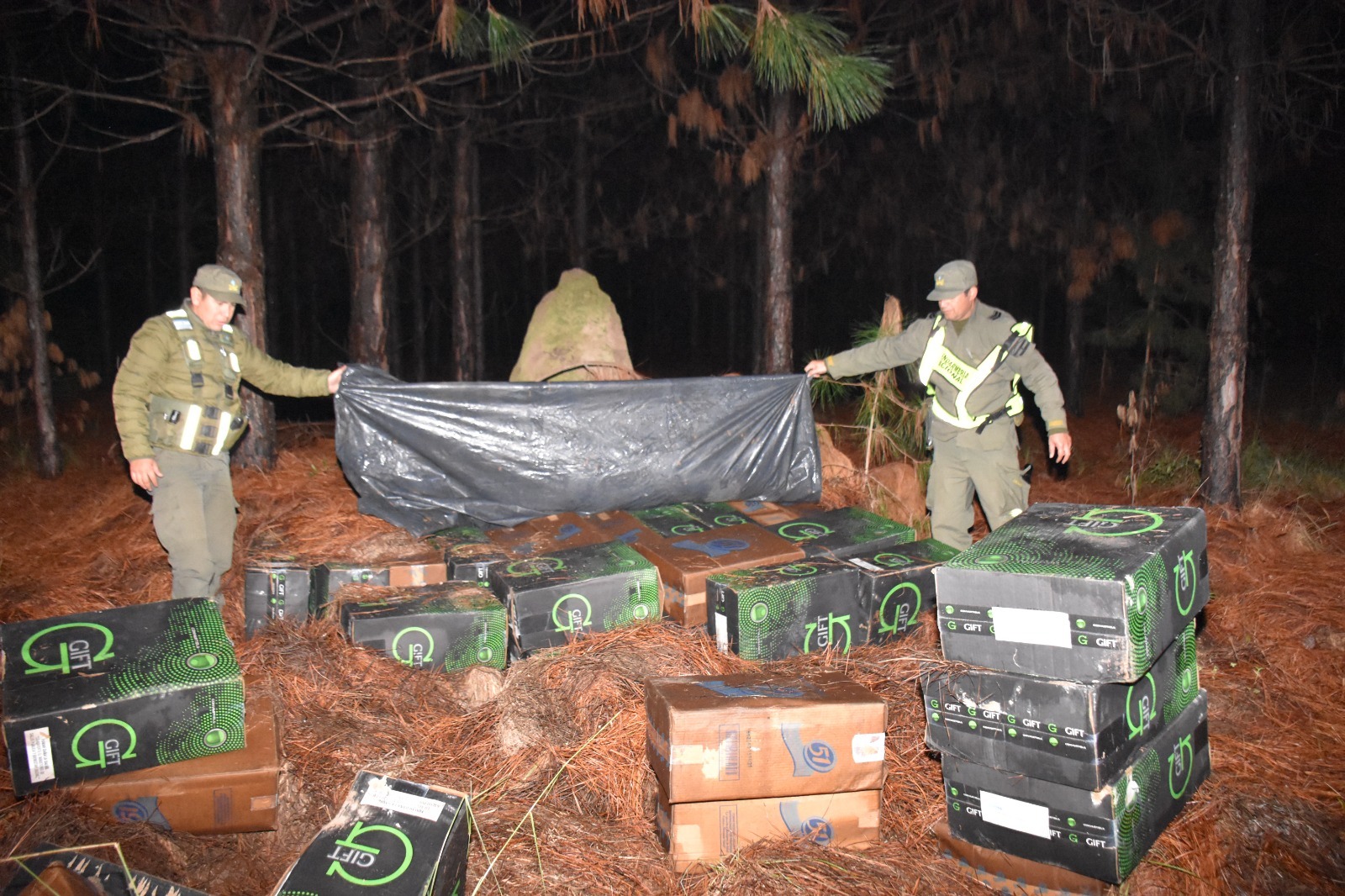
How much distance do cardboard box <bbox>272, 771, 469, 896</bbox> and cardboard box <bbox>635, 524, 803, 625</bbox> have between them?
1.94 meters

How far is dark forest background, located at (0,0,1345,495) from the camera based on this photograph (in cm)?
652

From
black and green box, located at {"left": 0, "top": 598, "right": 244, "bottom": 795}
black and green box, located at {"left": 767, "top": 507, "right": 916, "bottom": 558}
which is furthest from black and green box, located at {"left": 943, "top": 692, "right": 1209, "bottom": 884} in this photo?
black and green box, located at {"left": 0, "top": 598, "right": 244, "bottom": 795}

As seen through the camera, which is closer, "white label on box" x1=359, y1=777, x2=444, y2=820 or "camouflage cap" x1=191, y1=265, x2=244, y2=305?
"white label on box" x1=359, y1=777, x2=444, y2=820

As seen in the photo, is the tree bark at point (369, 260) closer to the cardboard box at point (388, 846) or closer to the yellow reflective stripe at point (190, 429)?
the yellow reflective stripe at point (190, 429)

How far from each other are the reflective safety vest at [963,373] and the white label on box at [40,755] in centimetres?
452

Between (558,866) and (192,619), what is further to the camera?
(192,619)

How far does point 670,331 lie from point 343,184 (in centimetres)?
1585

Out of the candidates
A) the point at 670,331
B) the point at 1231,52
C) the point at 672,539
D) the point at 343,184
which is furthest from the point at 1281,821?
the point at 670,331

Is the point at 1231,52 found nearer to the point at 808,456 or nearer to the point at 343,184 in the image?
the point at 808,456

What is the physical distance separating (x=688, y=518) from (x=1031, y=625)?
2953 millimetres

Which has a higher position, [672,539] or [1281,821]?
[672,539]

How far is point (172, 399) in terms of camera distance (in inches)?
183

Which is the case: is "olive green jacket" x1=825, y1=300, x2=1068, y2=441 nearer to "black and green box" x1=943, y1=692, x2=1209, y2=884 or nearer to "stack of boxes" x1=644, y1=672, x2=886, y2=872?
"black and green box" x1=943, y1=692, x2=1209, y2=884

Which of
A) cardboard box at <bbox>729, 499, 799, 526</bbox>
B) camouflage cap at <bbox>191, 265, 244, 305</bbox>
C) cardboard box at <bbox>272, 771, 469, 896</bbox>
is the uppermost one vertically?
camouflage cap at <bbox>191, 265, 244, 305</bbox>
